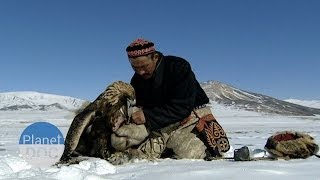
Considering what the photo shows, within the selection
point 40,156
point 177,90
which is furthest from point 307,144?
point 40,156

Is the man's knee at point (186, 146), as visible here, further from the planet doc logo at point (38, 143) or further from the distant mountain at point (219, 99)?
A: the distant mountain at point (219, 99)

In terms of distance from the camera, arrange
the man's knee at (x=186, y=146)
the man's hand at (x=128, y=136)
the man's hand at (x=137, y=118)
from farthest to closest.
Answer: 1. the man's knee at (x=186, y=146)
2. the man's hand at (x=137, y=118)
3. the man's hand at (x=128, y=136)

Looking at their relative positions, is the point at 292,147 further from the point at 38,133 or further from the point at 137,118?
the point at 38,133

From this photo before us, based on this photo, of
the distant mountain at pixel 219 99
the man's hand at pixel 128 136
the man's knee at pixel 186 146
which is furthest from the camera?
the distant mountain at pixel 219 99

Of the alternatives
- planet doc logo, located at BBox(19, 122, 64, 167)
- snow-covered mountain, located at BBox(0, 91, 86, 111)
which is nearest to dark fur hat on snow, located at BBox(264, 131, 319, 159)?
planet doc logo, located at BBox(19, 122, 64, 167)

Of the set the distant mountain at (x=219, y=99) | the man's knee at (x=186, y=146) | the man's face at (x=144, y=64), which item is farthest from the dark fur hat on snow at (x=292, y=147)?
the distant mountain at (x=219, y=99)

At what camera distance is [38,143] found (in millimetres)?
3508

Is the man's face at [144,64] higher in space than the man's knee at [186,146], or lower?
higher

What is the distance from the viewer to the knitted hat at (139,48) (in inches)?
160

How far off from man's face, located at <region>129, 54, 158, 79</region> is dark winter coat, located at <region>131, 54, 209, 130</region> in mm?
53

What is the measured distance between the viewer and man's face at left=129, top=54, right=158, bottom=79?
410 centimetres

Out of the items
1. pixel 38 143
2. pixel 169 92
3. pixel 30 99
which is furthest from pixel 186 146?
pixel 30 99

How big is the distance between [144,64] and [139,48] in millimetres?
143

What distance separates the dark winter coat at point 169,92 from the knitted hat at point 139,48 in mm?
191
